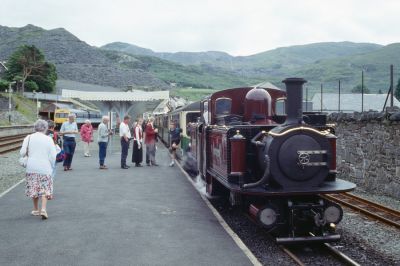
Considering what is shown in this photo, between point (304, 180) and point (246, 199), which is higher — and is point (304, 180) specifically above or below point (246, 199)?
above

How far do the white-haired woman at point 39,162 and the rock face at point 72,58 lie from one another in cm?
9399

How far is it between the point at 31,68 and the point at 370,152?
6828cm

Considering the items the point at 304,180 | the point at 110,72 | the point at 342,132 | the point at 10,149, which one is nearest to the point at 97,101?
the point at 10,149

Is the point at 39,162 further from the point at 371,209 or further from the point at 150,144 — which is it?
the point at 150,144

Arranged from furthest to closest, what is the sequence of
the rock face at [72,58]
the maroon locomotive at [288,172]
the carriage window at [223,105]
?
the rock face at [72,58] < the carriage window at [223,105] < the maroon locomotive at [288,172]

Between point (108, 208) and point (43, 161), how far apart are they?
1.76 metres

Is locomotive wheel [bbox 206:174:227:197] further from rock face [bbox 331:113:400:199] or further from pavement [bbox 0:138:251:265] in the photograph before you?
rock face [bbox 331:113:400:199]

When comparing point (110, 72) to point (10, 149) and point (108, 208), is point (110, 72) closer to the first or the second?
point (10, 149)

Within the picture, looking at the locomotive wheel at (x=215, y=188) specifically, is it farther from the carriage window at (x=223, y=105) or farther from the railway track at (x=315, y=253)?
the railway track at (x=315, y=253)

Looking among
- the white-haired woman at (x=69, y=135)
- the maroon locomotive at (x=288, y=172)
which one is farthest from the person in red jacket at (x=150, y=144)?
the maroon locomotive at (x=288, y=172)

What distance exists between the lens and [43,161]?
25.5 feet

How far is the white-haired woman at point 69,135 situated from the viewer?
13.6 metres

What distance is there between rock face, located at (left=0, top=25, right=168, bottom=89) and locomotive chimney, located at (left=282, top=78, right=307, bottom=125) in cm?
9514

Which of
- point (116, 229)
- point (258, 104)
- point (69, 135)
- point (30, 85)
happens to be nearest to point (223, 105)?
point (258, 104)
